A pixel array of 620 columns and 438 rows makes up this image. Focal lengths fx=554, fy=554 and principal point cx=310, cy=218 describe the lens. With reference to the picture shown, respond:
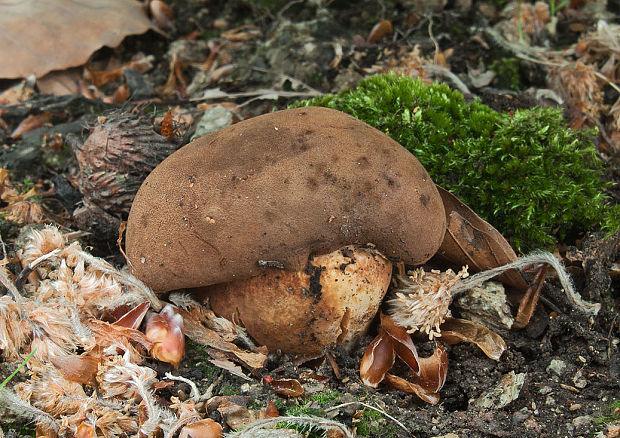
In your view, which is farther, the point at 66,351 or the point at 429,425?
the point at 66,351

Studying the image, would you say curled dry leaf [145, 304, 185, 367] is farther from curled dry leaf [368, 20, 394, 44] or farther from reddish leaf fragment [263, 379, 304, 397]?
curled dry leaf [368, 20, 394, 44]

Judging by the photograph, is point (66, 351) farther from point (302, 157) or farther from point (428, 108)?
point (428, 108)

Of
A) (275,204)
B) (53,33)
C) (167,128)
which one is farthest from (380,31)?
(275,204)

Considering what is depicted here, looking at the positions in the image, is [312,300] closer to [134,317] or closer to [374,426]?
[374,426]

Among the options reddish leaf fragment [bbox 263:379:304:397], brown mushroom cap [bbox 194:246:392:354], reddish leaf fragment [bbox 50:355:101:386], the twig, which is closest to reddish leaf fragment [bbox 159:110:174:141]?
brown mushroom cap [bbox 194:246:392:354]

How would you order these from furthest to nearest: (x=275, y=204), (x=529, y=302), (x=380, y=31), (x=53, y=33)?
1. (x=380, y=31)
2. (x=53, y=33)
3. (x=529, y=302)
4. (x=275, y=204)

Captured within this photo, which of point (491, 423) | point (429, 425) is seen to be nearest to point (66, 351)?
point (429, 425)
